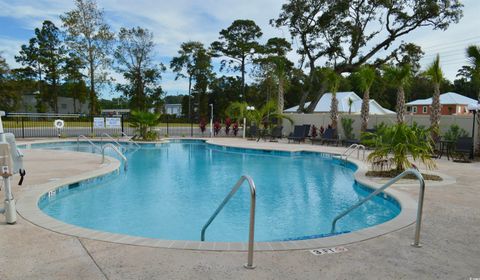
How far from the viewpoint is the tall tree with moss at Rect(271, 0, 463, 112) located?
935 inches

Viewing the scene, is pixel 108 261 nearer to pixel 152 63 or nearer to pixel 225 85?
pixel 152 63

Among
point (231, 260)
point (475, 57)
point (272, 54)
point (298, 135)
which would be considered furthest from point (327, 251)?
point (272, 54)

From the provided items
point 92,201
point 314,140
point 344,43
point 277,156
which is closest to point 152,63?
Answer: point 344,43

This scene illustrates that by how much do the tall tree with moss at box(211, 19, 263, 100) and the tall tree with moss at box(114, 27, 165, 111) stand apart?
7.04 metres

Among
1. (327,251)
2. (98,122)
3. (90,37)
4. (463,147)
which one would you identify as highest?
(90,37)

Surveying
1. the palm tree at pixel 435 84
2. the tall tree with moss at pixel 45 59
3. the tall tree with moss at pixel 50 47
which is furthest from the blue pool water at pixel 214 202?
the tall tree with moss at pixel 45 59

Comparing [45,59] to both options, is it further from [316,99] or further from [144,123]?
[316,99]

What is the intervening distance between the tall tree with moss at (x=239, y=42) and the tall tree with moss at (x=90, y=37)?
11279 millimetres

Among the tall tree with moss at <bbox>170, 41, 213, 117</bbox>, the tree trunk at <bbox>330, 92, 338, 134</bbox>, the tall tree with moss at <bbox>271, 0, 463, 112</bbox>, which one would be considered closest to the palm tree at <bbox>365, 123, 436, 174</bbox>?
the tree trunk at <bbox>330, 92, 338, 134</bbox>

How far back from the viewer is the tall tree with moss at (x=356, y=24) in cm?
2375

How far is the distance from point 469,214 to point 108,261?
5.08m

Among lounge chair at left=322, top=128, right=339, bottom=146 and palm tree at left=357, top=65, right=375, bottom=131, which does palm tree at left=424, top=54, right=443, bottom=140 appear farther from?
lounge chair at left=322, top=128, right=339, bottom=146

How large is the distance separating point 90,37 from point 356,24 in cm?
2422

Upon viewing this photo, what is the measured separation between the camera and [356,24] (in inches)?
1007
